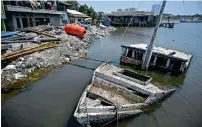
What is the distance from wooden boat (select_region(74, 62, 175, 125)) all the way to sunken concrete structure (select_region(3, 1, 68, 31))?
55.1ft

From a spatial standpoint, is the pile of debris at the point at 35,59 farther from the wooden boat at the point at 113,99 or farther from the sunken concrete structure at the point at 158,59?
the sunken concrete structure at the point at 158,59

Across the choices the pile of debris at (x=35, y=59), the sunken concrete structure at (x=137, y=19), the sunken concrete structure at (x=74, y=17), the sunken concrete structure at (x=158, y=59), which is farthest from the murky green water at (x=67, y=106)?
the sunken concrete structure at (x=137, y=19)

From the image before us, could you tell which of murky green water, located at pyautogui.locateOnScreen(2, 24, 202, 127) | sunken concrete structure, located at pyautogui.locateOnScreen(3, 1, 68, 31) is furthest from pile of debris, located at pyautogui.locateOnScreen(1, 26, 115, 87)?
sunken concrete structure, located at pyautogui.locateOnScreen(3, 1, 68, 31)

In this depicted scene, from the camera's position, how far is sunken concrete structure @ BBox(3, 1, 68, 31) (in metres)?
20.8

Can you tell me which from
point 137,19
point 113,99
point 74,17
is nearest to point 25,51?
point 113,99

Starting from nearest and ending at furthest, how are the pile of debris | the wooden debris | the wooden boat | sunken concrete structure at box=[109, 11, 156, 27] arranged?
1. the wooden boat
2. the pile of debris
3. the wooden debris
4. sunken concrete structure at box=[109, 11, 156, 27]

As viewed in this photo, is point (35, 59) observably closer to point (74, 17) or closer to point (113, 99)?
point (113, 99)

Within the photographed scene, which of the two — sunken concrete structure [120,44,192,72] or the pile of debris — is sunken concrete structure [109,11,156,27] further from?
sunken concrete structure [120,44,192,72]

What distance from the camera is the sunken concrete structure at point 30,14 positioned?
20781 millimetres

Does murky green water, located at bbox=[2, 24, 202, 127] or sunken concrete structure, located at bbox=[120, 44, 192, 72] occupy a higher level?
sunken concrete structure, located at bbox=[120, 44, 192, 72]

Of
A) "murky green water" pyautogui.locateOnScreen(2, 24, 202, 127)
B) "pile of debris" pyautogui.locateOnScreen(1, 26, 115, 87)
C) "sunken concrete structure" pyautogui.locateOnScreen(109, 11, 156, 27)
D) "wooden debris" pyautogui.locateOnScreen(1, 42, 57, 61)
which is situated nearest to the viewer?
"murky green water" pyautogui.locateOnScreen(2, 24, 202, 127)

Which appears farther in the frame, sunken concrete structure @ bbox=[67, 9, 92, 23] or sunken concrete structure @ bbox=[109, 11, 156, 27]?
sunken concrete structure @ bbox=[109, 11, 156, 27]

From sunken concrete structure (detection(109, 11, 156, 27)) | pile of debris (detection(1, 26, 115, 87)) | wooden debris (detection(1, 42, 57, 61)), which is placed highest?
sunken concrete structure (detection(109, 11, 156, 27))

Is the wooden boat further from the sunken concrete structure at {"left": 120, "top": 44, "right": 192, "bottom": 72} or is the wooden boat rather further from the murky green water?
the sunken concrete structure at {"left": 120, "top": 44, "right": 192, "bottom": 72}
